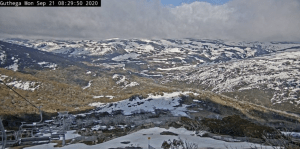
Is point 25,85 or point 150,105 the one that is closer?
point 150,105

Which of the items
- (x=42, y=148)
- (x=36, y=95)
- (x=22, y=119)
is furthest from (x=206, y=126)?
(x=36, y=95)

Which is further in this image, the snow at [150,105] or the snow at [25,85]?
the snow at [25,85]

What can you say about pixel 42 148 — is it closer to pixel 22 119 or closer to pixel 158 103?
pixel 22 119

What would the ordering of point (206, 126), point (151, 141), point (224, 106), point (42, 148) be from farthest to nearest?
point (224, 106)
point (206, 126)
point (42, 148)
point (151, 141)

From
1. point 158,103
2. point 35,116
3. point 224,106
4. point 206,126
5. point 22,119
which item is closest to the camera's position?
point 206,126

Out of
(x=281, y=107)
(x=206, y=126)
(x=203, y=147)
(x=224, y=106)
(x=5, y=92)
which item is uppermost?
(x=203, y=147)

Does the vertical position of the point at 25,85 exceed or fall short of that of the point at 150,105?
it exceeds it

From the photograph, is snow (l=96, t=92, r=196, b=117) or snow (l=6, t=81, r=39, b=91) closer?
snow (l=96, t=92, r=196, b=117)

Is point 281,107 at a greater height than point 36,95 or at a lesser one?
lesser
